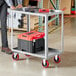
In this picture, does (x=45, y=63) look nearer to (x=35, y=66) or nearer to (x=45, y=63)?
(x=45, y=63)

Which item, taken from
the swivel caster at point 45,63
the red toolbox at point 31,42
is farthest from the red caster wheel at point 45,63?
the red toolbox at point 31,42

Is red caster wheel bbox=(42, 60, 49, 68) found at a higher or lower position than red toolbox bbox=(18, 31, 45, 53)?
lower

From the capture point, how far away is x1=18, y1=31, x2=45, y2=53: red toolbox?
4.28 m

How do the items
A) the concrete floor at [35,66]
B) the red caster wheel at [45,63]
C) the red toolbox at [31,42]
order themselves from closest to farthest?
the concrete floor at [35,66], the red caster wheel at [45,63], the red toolbox at [31,42]

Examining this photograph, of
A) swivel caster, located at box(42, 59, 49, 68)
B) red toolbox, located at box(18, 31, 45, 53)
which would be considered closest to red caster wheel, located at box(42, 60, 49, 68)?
swivel caster, located at box(42, 59, 49, 68)

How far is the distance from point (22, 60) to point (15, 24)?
8.54 feet

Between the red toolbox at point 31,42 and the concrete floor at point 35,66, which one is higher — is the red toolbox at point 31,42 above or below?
above

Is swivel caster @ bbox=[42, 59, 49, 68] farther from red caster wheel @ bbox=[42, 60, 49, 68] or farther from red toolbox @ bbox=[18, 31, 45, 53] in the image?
red toolbox @ bbox=[18, 31, 45, 53]

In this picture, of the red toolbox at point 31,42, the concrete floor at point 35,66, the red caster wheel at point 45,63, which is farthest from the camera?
the red toolbox at point 31,42

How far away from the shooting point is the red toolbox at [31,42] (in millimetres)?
4277

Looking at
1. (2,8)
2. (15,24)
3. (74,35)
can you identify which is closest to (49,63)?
(2,8)

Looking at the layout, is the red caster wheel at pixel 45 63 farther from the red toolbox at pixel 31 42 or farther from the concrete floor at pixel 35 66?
the red toolbox at pixel 31 42

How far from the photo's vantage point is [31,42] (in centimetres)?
427

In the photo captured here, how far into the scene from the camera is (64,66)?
4.25 metres
